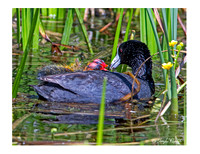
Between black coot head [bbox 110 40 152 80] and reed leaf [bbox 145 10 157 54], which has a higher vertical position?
reed leaf [bbox 145 10 157 54]

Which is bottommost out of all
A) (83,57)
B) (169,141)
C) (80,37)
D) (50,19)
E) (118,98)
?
(169,141)

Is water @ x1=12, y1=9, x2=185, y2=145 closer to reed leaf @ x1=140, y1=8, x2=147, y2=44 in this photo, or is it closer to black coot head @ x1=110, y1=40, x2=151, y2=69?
black coot head @ x1=110, y1=40, x2=151, y2=69

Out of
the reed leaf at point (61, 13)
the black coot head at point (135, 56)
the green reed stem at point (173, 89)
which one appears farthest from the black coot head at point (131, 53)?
the reed leaf at point (61, 13)

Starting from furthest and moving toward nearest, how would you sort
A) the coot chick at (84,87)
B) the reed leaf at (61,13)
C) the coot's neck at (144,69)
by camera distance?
the reed leaf at (61,13), the coot's neck at (144,69), the coot chick at (84,87)

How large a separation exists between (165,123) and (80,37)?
5.27 m

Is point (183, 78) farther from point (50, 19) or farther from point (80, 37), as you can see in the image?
point (50, 19)

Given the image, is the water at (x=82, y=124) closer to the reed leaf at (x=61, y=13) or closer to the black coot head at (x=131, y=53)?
the black coot head at (x=131, y=53)

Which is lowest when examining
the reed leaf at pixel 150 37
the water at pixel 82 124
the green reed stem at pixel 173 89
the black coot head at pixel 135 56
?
the water at pixel 82 124

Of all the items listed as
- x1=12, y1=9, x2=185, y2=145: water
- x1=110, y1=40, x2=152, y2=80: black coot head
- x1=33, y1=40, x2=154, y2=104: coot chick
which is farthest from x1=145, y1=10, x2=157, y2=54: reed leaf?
x1=33, y1=40, x2=154, y2=104: coot chick

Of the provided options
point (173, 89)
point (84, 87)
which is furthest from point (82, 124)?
point (173, 89)

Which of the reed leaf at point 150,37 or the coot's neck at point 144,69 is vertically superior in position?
the reed leaf at point 150,37

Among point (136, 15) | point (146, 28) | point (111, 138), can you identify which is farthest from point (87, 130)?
point (136, 15)

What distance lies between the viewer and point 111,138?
3893 mm

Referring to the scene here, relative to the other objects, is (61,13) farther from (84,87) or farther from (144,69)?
(84,87)
